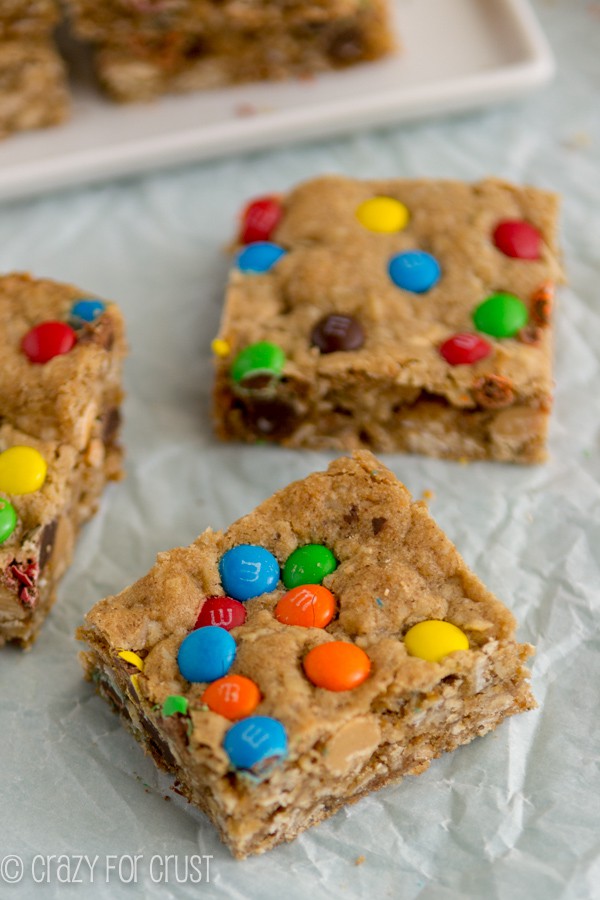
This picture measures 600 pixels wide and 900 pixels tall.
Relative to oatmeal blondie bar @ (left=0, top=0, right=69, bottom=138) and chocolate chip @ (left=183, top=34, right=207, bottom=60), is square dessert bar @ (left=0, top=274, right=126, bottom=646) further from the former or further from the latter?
chocolate chip @ (left=183, top=34, right=207, bottom=60)

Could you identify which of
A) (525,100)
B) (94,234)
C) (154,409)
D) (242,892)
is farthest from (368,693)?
(525,100)

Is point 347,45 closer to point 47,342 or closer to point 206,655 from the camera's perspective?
point 47,342

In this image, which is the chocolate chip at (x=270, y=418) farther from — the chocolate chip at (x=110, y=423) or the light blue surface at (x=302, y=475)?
the chocolate chip at (x=110, y=423)

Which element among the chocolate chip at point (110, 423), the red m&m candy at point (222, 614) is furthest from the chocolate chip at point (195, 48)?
the red m&m candy at point (222, 614)

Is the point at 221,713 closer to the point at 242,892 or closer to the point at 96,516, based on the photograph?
the point at 242,892

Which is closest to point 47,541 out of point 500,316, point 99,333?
point 99,333

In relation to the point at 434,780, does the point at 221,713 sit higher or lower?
higher
